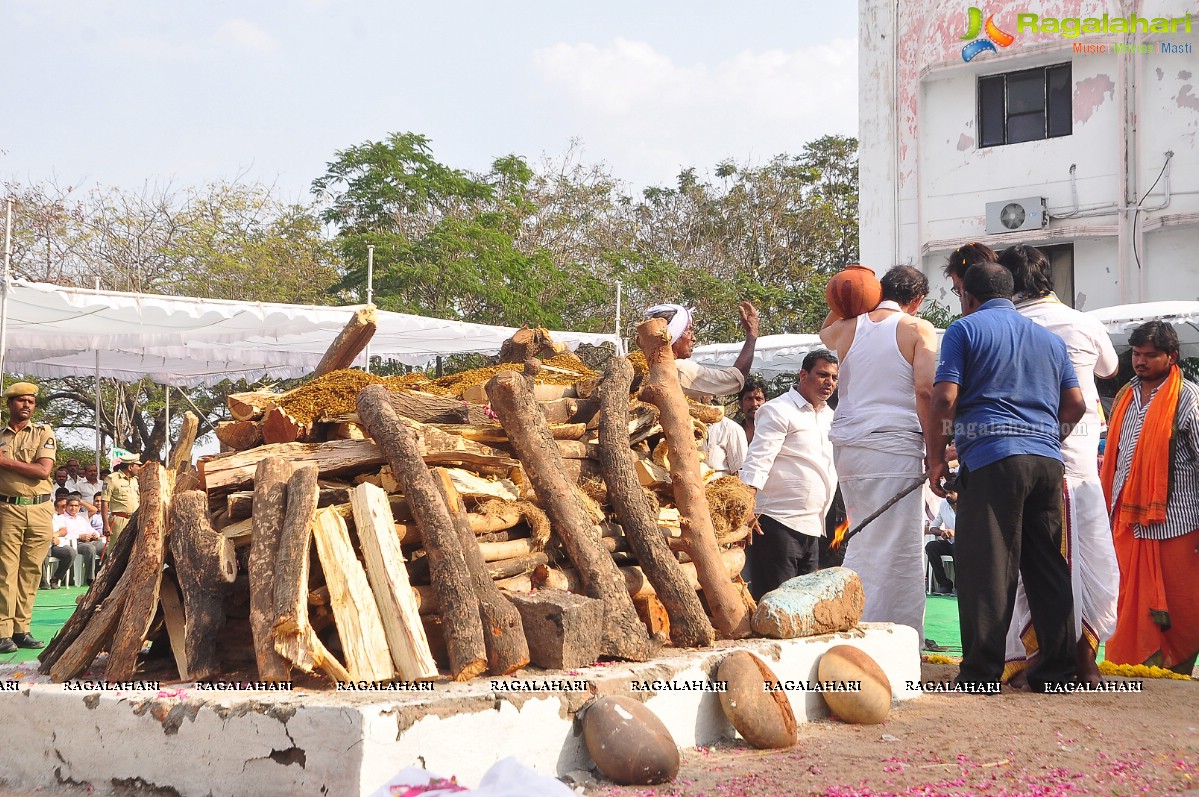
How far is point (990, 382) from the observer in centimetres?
512

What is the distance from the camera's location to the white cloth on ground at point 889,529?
18.4 ft

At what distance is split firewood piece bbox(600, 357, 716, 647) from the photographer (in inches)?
190

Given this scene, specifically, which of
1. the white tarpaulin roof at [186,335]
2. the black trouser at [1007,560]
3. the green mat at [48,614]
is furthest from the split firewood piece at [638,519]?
the green mat at [48,614]

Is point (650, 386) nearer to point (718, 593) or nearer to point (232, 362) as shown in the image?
point (718, 593)

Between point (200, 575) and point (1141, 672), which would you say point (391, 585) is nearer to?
point (200, 575)

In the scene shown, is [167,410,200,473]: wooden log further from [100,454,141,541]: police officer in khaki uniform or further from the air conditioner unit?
the air conditioner unit

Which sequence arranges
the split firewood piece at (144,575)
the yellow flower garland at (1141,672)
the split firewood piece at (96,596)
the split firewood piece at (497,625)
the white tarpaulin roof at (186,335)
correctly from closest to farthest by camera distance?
the split firewood piece at (497,625), the split firewood piece at (144,575), the split firewood piece at (96,596), the yellow flower garland at (1141,672), the white tarpaulin roof at (186,335)

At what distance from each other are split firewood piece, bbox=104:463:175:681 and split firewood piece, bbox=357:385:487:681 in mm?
867

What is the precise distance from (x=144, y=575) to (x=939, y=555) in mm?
8720

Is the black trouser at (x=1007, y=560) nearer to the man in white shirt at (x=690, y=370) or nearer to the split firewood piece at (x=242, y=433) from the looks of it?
the man in white shirt at (x=690, y=370)

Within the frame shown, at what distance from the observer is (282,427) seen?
489 centimetres

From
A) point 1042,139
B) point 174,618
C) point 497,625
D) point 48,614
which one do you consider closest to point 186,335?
point 48,614

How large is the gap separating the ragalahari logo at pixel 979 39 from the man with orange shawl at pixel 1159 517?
42.4ft


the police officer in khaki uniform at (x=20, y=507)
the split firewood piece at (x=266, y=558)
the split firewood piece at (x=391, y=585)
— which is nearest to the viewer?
the split firewood piece at (x=266, y=558)
